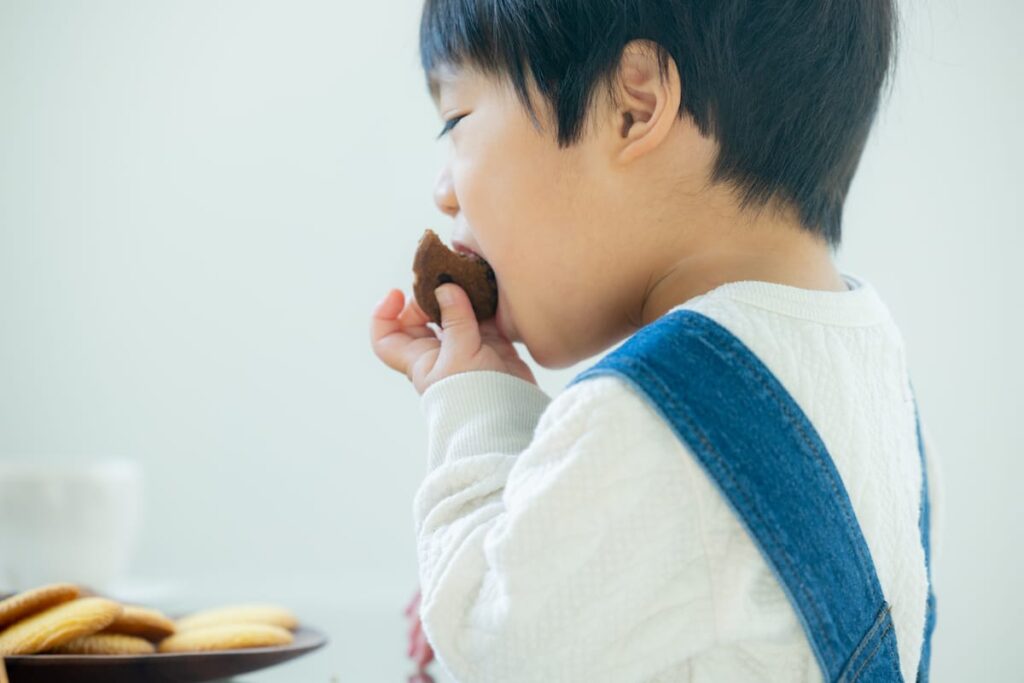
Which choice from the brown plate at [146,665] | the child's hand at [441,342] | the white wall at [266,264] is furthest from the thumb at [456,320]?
the white wall at [266,264]

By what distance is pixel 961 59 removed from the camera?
Result: 60.4 inches

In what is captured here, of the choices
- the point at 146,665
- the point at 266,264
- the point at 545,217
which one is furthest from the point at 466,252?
the point at 266,264

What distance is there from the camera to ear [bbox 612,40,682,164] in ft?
2.13

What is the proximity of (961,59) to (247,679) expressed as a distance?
130cm

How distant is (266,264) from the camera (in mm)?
1620

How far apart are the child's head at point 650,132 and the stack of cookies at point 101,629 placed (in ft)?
0.98

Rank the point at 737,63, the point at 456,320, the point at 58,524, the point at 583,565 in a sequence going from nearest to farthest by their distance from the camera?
the point at 583,565, the point at 737,63, the point at 456,320, the point at 58,524

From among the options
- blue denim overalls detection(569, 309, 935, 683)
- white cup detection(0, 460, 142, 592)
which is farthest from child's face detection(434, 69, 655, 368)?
white cup detection(0, 460, 142, 592)

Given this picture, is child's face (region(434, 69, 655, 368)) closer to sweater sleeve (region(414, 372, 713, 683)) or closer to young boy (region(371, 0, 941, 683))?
young boy (region(371, 0, 941, 683))

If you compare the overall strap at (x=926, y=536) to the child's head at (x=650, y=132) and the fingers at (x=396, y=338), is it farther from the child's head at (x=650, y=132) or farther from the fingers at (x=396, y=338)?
the fingers at (x=396, y=338)

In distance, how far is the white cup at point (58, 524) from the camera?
947 millimetres

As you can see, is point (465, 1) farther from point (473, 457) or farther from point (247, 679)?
point (247, 679)

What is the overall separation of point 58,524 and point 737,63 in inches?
28.2

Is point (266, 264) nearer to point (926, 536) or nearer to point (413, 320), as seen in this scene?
point (413, 320)
